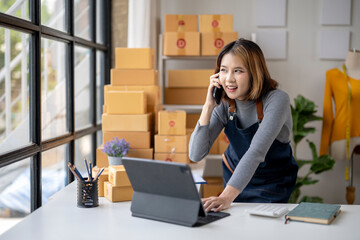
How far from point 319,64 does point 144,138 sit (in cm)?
221

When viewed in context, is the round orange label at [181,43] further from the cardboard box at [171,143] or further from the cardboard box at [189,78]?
the cardboard box at [171,143]

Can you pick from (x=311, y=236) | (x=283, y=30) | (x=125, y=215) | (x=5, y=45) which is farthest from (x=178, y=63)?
(x=311, y=236)

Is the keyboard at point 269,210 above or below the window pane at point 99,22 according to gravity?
below

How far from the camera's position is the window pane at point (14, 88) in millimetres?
2391

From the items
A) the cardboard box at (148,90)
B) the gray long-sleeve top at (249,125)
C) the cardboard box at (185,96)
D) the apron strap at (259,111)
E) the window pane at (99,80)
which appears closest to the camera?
the gray long-sleeve top at (249,125)

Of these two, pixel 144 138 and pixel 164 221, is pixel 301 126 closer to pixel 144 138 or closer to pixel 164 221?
pixel 144 138

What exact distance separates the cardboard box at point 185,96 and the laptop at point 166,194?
2.17m

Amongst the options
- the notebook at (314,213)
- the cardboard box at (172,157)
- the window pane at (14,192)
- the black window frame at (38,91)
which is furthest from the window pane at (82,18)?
the notebook at (314,213)

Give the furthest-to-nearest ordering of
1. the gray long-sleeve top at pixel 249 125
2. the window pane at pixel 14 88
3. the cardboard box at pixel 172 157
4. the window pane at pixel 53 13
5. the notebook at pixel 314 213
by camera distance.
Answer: the cardboard box at pixel 172 157
the window pane at pixel 53 13
the window pane at pixel 14 88
the gray long-sleeve top at pixel 249 125
the notebook at pixel 314 213

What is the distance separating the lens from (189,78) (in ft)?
12.5

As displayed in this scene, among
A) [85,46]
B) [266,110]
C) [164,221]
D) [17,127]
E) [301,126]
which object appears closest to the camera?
[164,221]

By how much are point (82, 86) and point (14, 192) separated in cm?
129

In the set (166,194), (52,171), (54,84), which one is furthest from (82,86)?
(166,194)

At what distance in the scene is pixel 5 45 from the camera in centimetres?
231
